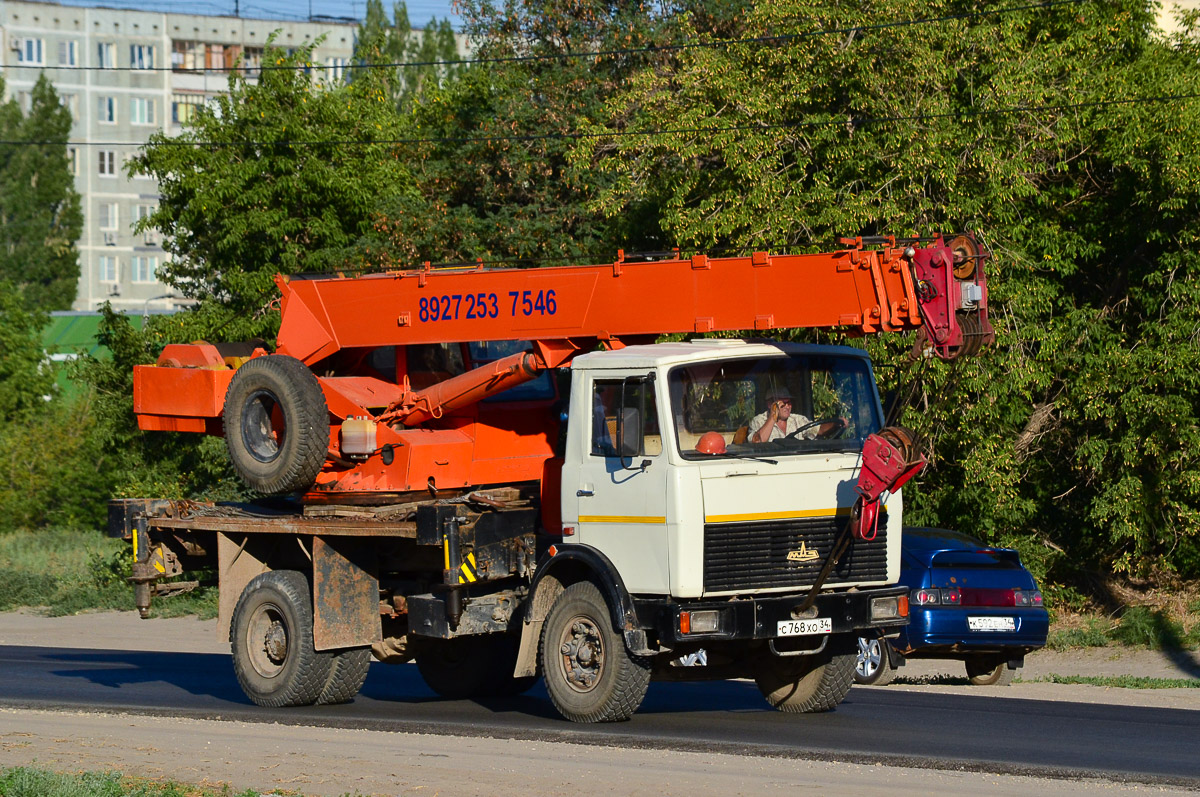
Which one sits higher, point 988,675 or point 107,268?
point 107,268

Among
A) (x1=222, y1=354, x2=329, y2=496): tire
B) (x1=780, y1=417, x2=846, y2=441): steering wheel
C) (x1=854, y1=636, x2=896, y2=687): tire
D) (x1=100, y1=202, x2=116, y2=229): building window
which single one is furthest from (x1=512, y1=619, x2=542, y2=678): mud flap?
(x1=100, y1=202, x2=116, y2=229): building window

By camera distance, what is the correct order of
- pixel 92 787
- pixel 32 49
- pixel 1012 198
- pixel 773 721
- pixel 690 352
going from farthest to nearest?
1. pixel 32 49
2. pixel 1012 198
3. pixel 773 721
4. pixel 690 352
5. pixel 92 787

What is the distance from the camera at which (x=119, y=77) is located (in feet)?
305

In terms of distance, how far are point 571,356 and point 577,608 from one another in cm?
211

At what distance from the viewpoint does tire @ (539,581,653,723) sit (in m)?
10.6

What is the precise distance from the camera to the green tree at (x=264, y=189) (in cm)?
3162

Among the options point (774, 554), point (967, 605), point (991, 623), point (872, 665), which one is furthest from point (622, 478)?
point (872, 665)

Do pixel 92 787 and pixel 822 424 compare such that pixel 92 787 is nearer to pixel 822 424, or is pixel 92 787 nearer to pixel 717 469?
pixel 717 469

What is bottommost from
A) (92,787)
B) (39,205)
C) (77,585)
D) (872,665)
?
(77,585)

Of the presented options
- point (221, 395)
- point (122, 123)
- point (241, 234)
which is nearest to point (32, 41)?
point (122, 123)

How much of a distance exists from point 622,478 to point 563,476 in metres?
0.74

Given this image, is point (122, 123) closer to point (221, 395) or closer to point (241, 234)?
point (241, 234)

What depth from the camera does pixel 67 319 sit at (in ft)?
224

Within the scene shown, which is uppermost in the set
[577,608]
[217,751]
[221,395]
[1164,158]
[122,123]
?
[122,123]
